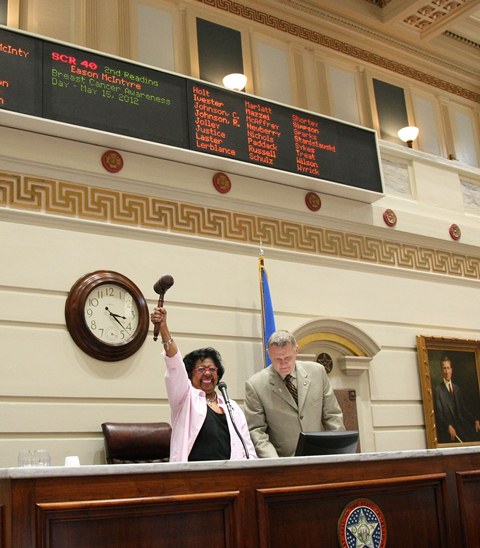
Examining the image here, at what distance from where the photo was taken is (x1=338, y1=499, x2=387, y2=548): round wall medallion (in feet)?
9.47

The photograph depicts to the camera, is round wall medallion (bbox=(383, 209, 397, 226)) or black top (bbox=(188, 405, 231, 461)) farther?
round wall medallion (bbox=(383, 209, 397, 226))

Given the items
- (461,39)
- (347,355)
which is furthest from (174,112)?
(461,39)

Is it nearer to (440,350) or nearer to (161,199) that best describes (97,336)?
(161,199)

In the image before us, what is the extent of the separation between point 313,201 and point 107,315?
2.49m

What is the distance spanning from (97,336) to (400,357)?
3.26 meters

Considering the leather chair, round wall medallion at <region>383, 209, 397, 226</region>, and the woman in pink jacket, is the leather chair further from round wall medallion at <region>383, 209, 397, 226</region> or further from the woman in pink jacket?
round wall medallion at <region>383, 209, 397, 226</region>

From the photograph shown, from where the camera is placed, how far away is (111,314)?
17.9ft

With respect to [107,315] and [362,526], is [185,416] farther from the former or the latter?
[107,315]

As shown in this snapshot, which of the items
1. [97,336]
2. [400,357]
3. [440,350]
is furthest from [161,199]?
[440,350]

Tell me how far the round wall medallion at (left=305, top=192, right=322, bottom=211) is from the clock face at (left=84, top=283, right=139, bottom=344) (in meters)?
2.17

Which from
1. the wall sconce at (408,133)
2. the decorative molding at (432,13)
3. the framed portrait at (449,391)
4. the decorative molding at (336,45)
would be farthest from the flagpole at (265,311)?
the decorative molding at (432,13)

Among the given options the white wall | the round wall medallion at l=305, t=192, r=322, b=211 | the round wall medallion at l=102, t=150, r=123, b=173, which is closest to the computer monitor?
the white wall

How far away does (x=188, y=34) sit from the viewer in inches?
281

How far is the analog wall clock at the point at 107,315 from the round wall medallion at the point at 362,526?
2.80 metres
